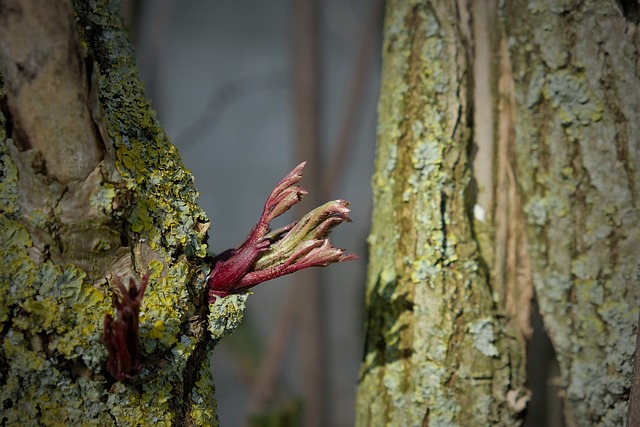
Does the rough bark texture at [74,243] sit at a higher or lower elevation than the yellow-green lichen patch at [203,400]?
higher

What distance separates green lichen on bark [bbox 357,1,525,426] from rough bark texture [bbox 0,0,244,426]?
388mm

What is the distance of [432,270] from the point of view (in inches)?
42.3

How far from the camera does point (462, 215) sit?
1.09 m

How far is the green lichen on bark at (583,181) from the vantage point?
1029 mm

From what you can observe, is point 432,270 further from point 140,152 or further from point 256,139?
point 256,139

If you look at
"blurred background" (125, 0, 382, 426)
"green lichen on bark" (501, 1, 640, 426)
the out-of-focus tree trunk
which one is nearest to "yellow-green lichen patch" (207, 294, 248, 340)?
the out-of-focus tree trunk

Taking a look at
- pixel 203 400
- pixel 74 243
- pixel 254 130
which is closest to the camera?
pixel 74 243

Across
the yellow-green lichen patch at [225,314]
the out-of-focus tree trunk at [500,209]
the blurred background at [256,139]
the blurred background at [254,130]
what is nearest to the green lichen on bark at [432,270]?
the out-of-focus tree trunk at [500,209]

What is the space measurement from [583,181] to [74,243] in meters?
0.80

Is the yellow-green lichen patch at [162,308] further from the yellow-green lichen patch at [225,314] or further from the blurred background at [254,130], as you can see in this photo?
the blurred background at [254,130]

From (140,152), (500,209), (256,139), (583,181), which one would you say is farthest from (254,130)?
Result: (140,152)

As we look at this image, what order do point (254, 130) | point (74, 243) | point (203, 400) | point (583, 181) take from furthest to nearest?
point (254, 130) < point (583, 181) < point (203, 400) < point (74, 243)

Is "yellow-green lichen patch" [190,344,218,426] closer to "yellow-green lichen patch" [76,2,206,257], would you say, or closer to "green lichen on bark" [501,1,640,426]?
"yellow-green lichen patch" [76,2,206,257]

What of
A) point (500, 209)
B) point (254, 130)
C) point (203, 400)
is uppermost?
point (254, 130)
